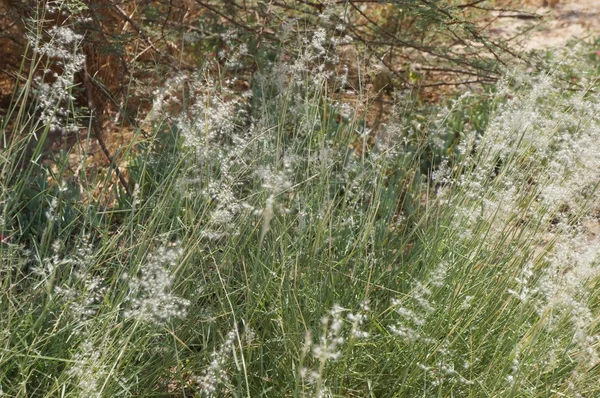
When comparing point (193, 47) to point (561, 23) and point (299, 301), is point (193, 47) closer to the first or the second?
point (299, 301)

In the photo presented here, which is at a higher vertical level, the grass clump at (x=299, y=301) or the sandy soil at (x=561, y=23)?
the sandy soil at (x=561, y=23)

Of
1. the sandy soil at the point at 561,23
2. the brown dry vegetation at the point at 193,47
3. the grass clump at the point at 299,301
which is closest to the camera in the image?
the grass clump at the point at 299,301

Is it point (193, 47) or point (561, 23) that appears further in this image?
point (561, 23)

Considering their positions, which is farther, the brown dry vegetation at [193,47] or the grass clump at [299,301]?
the brown dry vegetation at [193,47]

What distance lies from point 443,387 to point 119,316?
1126 millimetres

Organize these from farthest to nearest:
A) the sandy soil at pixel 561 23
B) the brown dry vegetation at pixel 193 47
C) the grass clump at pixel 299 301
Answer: the sandy soil at pixel 561 23 < the brown dry vegetation at pixel 193 47 < the grass clump at pixel 299 301

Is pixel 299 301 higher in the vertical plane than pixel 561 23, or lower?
lower

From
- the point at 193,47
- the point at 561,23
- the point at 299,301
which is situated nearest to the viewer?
the point at 299,301

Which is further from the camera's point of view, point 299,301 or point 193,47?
point 193,47

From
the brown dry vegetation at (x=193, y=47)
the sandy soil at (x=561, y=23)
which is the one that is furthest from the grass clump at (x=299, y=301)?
the sandy soil at (x=561, y=23)

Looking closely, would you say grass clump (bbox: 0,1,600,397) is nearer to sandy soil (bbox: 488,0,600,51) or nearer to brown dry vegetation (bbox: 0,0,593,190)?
brown dry vegetation (bbox: 0,0,593,190)

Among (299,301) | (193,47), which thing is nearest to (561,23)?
(193,47)

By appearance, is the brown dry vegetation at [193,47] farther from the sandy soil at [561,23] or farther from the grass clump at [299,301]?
the sandy soil at [561,23]

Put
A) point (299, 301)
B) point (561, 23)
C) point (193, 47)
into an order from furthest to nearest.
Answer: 1. point (561, 23)
2. point (193, 47)
3. point (299, 301)
